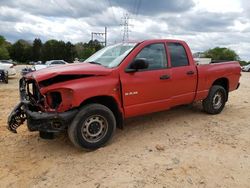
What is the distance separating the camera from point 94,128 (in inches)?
195

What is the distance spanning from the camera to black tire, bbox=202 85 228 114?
7.11 meters

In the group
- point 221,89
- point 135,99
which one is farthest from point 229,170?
point 221,89

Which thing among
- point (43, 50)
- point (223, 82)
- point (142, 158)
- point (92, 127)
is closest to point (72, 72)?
point (92, 127)

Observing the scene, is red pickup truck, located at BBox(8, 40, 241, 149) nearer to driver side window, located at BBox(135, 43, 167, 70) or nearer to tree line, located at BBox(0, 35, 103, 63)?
driver side window, located at BBox(135, 43, 167, 70)

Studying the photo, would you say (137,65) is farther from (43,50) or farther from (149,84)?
(43,50)

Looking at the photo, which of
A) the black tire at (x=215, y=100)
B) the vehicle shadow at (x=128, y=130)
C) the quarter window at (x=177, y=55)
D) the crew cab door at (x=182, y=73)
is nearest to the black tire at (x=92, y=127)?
the vehicle shadow at (x=128, y=130)

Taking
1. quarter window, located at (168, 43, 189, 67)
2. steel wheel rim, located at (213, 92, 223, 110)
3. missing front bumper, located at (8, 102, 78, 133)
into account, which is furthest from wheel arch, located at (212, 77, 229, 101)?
missing front bumper, located at (8, 102, 78, 133)

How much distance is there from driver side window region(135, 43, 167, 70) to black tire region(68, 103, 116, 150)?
51.9 inches

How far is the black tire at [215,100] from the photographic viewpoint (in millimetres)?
7109

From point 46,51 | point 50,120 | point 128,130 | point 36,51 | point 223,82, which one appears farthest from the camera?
point 36,51

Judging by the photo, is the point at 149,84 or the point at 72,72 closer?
the point at 72,72

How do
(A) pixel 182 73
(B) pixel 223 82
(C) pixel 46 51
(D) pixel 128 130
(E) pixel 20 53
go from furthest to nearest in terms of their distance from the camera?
(E) pixel 20 53 < (C) pixel 46 51 < (B) pixel 223 82 < (A) pixel 182 73 < (D) pixel 128 130

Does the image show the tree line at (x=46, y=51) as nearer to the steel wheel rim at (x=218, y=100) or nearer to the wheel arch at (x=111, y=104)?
the steel wheel rim at (x=218, y=100)

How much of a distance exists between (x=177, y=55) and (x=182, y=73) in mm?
415
